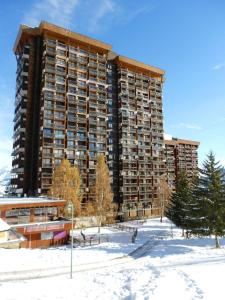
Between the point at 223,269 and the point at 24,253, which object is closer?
Answer: the point at 223,269

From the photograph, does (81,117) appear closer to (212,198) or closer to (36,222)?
(36,222)

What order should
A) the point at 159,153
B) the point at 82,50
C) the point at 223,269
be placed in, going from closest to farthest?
the point at 223,269 → the point at 82,50 → the point at 159,153

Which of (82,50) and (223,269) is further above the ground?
(82,50)

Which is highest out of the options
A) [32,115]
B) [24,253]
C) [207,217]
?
[32,115]

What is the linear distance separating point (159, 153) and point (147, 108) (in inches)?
627

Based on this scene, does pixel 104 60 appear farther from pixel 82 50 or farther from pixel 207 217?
pixel 207 217

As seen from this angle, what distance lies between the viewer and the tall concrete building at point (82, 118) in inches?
2746

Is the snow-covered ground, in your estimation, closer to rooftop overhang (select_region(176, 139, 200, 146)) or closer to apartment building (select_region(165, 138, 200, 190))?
apartment building (select_region(165, 138, 200, 190))

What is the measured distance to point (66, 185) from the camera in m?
59.2

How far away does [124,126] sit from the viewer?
85312 millimetres

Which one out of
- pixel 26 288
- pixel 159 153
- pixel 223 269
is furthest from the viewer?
pixel 159 153

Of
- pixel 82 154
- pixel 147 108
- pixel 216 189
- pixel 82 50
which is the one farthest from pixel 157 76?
pixel 216 189

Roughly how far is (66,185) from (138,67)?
52.3 meters

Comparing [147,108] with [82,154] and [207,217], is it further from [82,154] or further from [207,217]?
[207,217]
